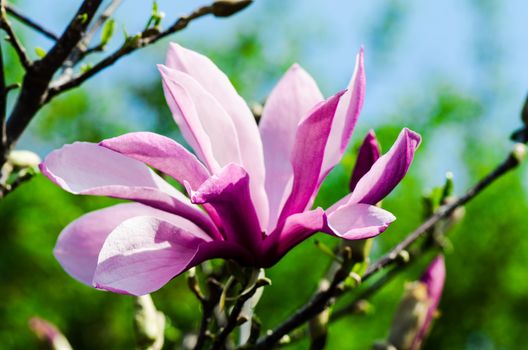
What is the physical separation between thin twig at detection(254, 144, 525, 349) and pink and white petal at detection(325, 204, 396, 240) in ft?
0.67

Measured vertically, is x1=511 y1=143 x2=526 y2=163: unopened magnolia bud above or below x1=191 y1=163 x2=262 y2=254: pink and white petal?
below

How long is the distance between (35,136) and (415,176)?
4.11 m

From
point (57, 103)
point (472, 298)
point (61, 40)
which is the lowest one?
point (472, 298)

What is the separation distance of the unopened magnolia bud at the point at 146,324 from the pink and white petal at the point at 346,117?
311mm

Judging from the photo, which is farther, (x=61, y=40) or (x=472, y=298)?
(x=472, y=298)

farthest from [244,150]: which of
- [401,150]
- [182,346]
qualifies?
[182,346]

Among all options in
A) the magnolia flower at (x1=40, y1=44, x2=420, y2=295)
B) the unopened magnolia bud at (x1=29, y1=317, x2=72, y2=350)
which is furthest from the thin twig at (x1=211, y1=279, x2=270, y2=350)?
the unopened magnolia bud at (x1=29, y1=317, x2=72, y2=350)

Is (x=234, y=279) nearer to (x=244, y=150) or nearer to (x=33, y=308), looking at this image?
A: (x=244, y=150)

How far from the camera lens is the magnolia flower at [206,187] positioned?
680mm

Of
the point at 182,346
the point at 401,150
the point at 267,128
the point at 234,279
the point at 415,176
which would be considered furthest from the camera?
the point at 415,176

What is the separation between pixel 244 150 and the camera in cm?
83

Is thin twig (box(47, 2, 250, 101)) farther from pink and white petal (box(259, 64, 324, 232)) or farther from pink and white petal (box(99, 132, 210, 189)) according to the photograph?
pink and white petal (box(99, 132, 210, 189))

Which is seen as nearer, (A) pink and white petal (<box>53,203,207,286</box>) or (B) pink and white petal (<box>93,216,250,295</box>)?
(B) pink and white petal (<box>93,216,250,295</box>)

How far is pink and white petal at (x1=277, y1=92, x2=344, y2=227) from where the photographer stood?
2.41ft
